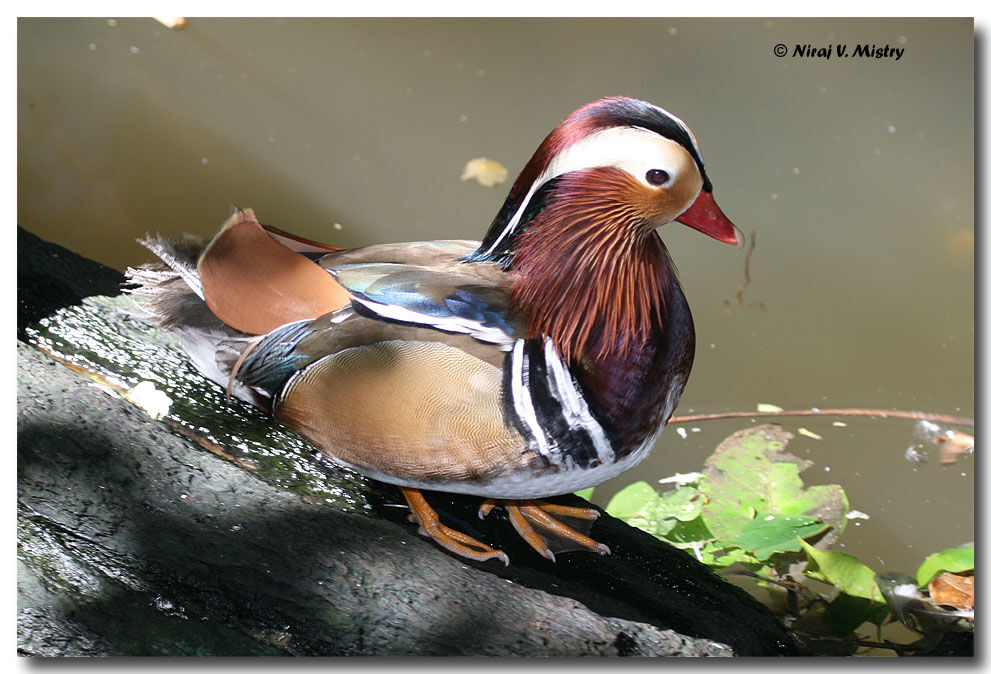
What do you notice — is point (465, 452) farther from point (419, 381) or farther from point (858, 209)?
point (858, 209)

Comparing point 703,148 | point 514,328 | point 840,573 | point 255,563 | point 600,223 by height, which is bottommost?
point 255,563

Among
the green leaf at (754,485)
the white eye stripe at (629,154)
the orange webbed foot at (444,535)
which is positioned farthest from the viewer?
the green leaf at (754,485)

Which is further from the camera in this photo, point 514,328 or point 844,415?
point 844,415

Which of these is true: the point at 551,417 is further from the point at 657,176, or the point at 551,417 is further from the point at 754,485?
the point at 754,485

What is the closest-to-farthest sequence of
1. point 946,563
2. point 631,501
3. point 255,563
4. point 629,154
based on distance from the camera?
1. point 629,154
2. point 255,563
3. point 946,563
4. point 631,501

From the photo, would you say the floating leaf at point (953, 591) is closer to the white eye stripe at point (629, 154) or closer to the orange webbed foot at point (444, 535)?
A: the orange webbed foot at point (444, 535)

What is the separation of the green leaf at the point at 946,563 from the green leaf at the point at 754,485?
0.49 ft

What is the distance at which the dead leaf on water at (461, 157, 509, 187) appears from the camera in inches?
55.7

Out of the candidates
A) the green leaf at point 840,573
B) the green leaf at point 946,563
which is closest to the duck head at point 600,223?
the green leaf at point 840,573

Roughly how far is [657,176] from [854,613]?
0.75m

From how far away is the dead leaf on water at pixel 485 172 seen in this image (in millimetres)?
1414

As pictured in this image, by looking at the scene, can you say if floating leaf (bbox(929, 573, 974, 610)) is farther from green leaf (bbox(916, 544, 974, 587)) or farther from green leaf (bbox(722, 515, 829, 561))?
green leaf (bbox(722, 515, 829, 561))

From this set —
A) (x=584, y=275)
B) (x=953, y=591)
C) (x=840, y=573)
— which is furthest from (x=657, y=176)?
(x=953, y=591)

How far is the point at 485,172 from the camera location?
145cm
